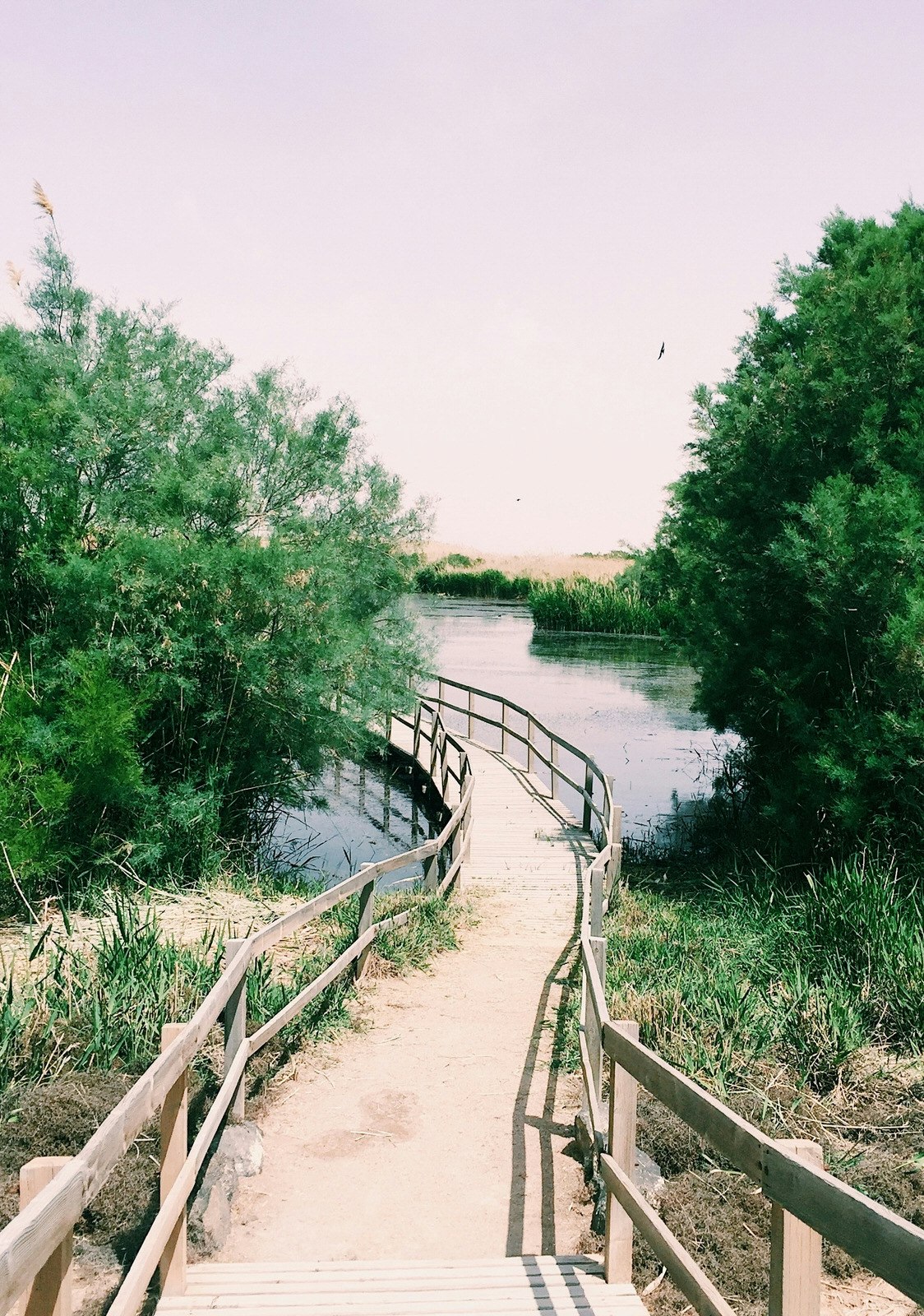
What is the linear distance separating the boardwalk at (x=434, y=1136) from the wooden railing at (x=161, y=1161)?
19.0 inches

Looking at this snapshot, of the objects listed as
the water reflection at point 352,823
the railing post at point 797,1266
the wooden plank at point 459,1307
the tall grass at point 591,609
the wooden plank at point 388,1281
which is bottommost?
the water reflection at point 352,823

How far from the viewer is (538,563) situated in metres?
69.9

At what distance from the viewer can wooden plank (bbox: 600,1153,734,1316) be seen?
257 centimetres

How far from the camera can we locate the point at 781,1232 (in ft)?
7.02

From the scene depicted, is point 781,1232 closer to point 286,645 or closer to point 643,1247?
point 643,1247

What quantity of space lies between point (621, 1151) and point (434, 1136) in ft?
6.60

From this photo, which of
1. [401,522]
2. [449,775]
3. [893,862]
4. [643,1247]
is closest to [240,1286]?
[643,1247]

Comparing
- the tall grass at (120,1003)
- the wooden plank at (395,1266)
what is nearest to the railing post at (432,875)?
the tall grass at (120,1003)

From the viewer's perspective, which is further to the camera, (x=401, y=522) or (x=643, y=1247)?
(x=401, y=522)

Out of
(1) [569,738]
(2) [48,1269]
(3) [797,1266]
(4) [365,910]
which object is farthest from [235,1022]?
(1) [569,738]

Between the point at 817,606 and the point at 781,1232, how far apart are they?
897 centimetres

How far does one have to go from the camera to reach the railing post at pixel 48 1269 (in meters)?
1.99

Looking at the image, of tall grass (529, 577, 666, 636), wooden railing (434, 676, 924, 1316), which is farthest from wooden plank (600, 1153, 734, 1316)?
tall grass (529, 577, 666, 636)

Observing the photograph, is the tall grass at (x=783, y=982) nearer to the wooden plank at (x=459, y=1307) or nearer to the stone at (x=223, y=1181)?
the wooden plank at (x=459, y=1307)
